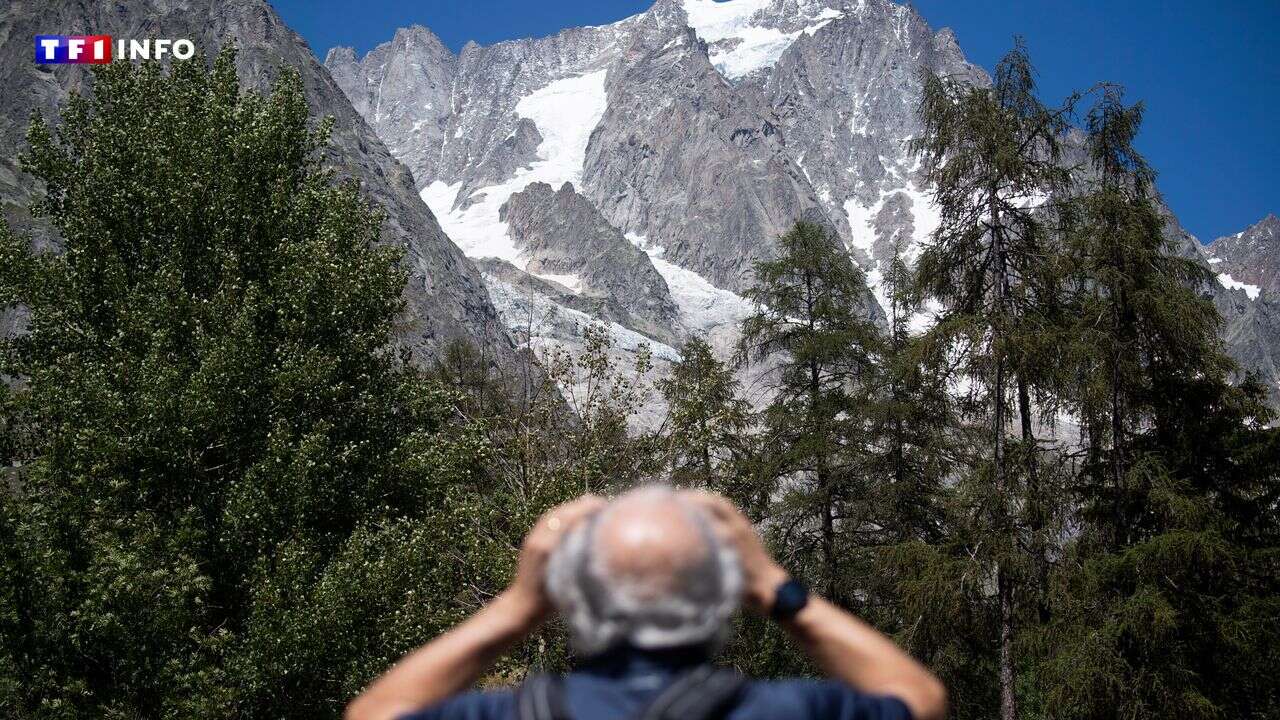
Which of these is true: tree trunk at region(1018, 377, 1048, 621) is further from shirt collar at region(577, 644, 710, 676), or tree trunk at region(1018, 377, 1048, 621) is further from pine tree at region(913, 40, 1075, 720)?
shirt collar at region(577, 644, 710, 676)

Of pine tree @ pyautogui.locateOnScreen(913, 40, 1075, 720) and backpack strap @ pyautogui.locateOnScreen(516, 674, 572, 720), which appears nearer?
backpack strap @ pyautogui.locateOnScreen(516, 674, 572, 720)

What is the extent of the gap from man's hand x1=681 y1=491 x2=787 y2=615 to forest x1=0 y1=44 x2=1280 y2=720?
11.5 meters

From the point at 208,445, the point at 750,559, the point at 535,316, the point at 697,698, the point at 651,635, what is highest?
the point at 535,316

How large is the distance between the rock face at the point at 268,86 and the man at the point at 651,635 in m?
87.9

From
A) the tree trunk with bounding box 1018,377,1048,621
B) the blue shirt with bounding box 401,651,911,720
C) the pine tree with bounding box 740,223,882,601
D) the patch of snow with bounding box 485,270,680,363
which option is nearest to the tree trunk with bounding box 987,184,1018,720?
the tree trunk with bounding box 1018,377,1048,621

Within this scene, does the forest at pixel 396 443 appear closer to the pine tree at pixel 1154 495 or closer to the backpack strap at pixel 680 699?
the pine tree at pixel 1154 495

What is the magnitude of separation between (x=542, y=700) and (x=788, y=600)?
1.92ft

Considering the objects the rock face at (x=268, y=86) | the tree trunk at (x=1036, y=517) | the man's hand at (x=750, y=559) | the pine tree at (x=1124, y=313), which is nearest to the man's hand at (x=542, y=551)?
the man's hand at (x=750, y=559)

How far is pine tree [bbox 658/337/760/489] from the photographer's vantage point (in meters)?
16.3

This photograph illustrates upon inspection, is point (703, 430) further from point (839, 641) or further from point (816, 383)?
point (839, 641)

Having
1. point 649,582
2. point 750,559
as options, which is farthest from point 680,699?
point 750,559

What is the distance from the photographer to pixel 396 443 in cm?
1577

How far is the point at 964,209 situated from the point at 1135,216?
2.81 metres

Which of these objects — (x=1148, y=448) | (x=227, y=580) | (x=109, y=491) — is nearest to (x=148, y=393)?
(x=109, y=491)
